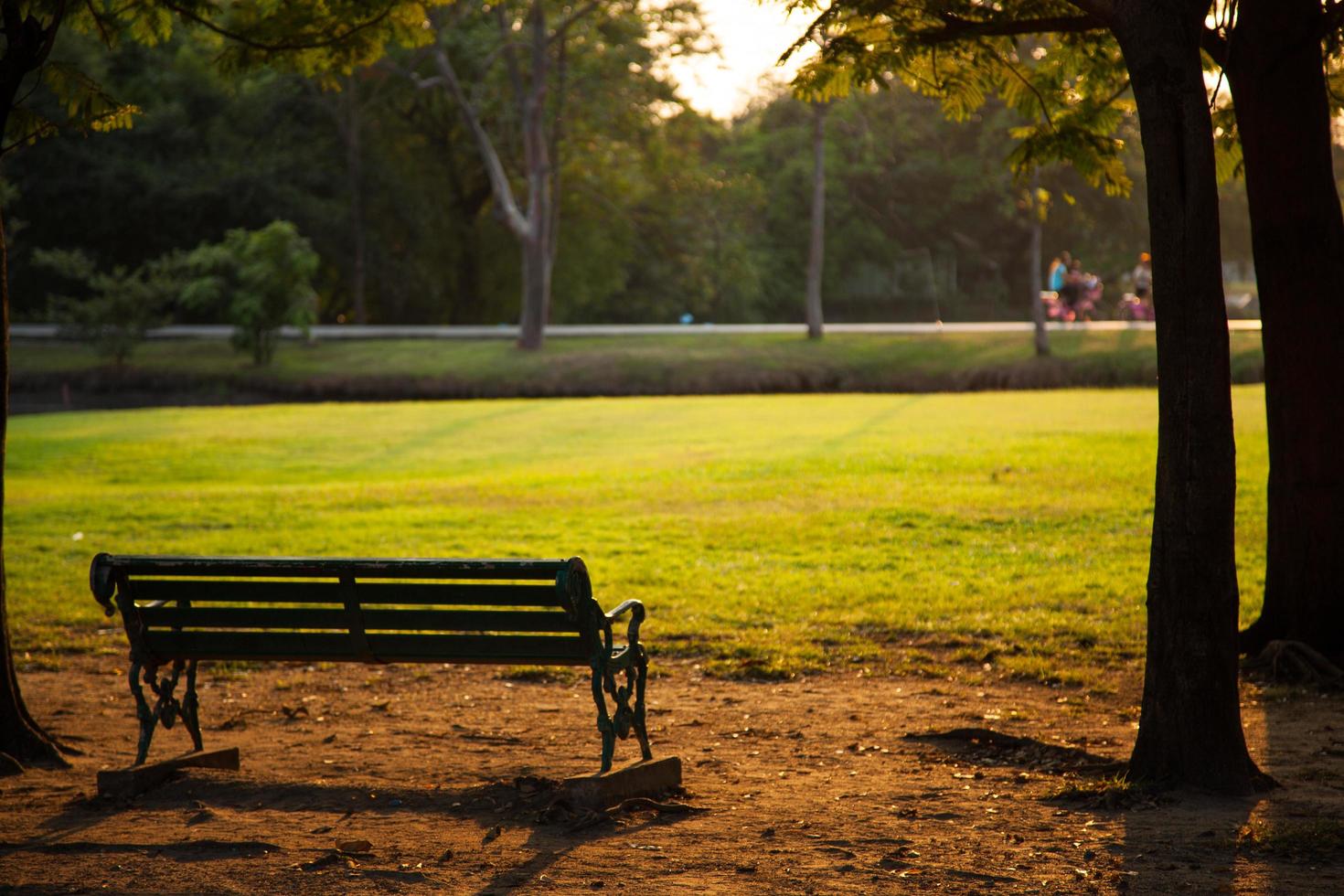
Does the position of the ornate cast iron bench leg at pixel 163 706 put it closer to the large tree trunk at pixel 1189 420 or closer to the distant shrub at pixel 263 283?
the large tree trunk at pixel 1189 420

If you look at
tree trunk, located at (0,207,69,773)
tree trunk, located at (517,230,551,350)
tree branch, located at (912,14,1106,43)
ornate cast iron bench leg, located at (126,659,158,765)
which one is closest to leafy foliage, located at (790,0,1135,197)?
tree branch, located at (912,14,1106,43)

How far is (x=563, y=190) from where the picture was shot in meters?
52.8

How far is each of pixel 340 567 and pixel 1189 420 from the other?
348 cm

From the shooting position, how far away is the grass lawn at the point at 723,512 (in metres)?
10.3

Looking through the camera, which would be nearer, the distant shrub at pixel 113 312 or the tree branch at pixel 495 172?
the distant shrub at pixel 113 312

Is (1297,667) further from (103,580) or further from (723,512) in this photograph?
(723,512)

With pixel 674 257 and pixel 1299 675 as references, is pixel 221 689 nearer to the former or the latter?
pixel 1299 675

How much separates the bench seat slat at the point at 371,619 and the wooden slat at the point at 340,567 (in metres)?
0.17

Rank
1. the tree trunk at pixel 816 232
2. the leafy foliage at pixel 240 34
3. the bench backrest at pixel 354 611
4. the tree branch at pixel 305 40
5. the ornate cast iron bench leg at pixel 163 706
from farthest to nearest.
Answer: the tree trunk at pixel 816 232 < the tree branch at pixel 305 40 < the leafy foliage at pixel 240 34 < the ornate cast iron bench leg at pixel 163 706 < the bench backrest at pixel 354 611

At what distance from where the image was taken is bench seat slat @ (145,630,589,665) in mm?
6105

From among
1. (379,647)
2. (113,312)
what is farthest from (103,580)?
(113,312)

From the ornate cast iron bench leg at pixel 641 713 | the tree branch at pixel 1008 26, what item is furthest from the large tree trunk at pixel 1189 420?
the tree branch at pixel 1008 26

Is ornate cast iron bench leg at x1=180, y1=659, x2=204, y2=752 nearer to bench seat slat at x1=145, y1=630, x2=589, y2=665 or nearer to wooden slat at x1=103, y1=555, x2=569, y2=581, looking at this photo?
bench seat slat at x1=145, y1=630, x2=589, y2=665

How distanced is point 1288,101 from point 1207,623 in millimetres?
3719
